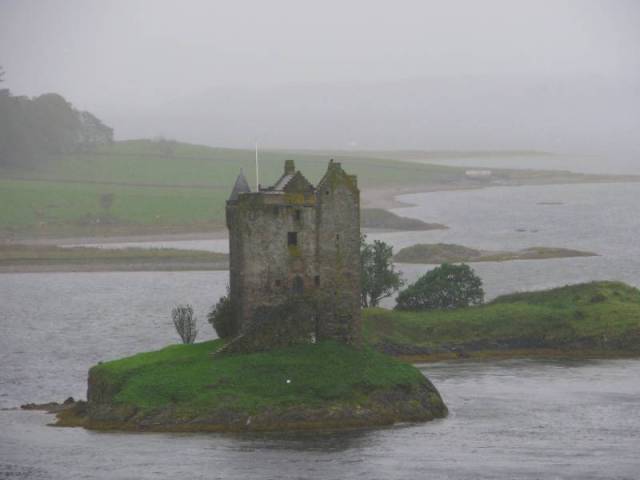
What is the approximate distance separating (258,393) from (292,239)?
931 cm

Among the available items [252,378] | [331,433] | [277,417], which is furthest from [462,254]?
[331,433]

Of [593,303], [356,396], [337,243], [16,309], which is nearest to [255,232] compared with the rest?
[337,243]

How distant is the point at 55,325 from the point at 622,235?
8925 centimetres

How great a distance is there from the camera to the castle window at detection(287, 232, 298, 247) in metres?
78.8

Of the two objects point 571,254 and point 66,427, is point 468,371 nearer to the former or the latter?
point 66,427

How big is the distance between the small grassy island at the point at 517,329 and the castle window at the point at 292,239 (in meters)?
20.9

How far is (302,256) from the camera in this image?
7875 cm

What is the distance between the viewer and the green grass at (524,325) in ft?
330

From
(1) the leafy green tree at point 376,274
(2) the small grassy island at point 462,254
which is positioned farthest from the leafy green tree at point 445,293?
(2) the small grassy island at point 462,254

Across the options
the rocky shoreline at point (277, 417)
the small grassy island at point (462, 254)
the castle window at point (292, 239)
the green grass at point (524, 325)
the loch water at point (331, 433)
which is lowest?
the loch water at point (331, 433)

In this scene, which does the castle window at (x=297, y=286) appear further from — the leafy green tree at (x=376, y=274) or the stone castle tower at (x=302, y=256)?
the leafy green tree at (x=376, y=274)

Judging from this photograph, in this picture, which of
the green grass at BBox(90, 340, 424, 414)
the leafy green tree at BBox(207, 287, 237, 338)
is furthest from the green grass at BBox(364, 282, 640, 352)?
the green grass at BBox(90, 340, 424, 414)

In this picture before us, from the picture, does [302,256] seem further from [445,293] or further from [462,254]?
[462,254]

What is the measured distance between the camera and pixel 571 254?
157 metres
